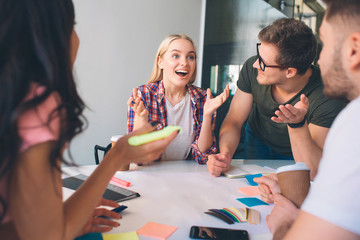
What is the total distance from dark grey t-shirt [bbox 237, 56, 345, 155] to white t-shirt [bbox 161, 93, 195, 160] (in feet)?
1.61

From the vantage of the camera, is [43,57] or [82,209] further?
[82,209]

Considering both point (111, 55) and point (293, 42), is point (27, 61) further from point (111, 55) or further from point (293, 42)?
point (111, 55)

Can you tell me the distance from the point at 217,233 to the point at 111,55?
2853 mm

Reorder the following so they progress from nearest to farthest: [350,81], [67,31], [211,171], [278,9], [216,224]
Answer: [67,31]
[350,81]
[216,224]
[211,171]
[278,9]

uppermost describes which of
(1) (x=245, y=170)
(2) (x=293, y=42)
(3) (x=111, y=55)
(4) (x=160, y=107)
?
(2) (x=293, y=42)

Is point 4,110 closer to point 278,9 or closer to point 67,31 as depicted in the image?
point 67,31

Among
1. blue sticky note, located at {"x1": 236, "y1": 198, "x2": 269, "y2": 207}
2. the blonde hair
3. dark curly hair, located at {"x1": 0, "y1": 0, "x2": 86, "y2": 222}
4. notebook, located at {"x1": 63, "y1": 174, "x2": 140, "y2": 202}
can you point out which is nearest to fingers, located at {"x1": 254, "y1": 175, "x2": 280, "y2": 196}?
blue sticky note, located at {"x1": 236, "y1": 198, "x2": 269, "y2": 207}

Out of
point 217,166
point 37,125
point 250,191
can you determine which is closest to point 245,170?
point 217,166

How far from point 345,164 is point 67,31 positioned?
711 mm

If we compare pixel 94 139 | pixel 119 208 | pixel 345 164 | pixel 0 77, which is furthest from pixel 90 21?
pixel 345 164

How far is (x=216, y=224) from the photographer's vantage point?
1.02 m

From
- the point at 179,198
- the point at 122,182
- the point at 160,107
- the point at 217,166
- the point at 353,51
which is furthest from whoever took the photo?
the point at 160,107

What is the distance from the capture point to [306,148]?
1.66 m

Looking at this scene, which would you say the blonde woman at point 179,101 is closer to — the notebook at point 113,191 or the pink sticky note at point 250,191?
the pink sticky note at point 250,191
